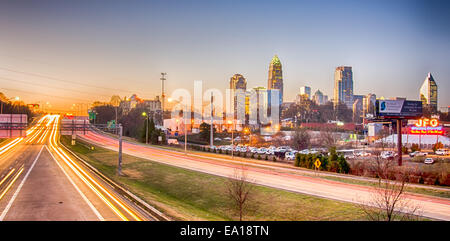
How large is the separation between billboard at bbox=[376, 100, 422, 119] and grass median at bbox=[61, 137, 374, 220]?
33.2 m

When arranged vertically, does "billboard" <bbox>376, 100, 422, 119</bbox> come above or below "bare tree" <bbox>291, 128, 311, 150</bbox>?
above

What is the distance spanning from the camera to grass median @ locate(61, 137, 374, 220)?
19.2 meters

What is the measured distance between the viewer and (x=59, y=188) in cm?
2438

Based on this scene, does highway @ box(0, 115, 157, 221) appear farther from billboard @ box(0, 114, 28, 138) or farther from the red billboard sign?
the red billboard sign

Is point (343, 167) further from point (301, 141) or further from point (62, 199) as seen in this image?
point (301, 141)

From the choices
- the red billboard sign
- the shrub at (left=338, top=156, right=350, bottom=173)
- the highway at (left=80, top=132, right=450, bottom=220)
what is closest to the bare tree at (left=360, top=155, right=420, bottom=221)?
the highway at (left=80, top=132, right=450, bottom=220)

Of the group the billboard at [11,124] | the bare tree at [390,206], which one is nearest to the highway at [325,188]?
the bare tree at [390,206]

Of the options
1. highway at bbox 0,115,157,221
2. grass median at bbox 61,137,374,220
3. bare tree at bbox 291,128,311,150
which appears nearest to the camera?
highway at bbox 0,115,157,221

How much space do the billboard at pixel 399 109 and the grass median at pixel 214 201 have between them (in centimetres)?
3317

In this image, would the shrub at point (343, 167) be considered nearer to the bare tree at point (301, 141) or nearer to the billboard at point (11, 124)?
the bare tree at point (301, 141)

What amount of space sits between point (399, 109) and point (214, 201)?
1555 inches

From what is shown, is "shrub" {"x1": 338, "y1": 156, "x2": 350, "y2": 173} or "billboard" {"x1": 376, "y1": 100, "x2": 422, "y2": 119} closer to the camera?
"shrub" {"x1": 338, "y1": 156, "x2": 350, "y2": 173}

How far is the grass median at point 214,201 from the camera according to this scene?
1919 cm
